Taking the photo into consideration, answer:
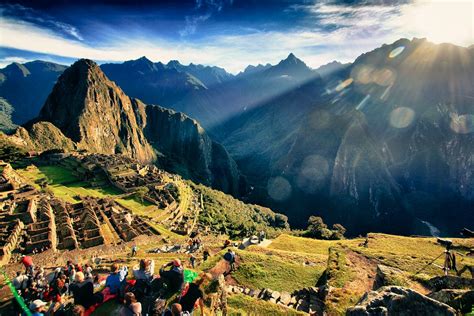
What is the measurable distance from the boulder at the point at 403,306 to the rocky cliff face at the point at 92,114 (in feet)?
494

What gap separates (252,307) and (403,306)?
5.72m

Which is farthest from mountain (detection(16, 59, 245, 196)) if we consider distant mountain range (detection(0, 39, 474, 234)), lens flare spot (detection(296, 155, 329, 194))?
lens flare spot (detection(296, 155, 329, 194))

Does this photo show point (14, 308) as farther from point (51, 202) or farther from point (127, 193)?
point (127, 193)

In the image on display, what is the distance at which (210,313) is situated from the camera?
32.5 ft

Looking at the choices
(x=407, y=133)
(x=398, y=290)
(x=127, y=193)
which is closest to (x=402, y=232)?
(x=407, y=133)

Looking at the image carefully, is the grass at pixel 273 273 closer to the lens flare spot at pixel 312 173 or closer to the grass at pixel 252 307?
the grass at pixel 252 307

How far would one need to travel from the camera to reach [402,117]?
187875 mm

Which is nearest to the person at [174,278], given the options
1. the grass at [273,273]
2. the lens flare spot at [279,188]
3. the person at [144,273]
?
the person at [144,273]

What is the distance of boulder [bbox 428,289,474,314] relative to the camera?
24.9 feet

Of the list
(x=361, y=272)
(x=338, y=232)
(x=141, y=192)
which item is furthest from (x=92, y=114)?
(x=361, y=272)

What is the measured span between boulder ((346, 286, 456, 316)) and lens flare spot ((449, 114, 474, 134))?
641 feet

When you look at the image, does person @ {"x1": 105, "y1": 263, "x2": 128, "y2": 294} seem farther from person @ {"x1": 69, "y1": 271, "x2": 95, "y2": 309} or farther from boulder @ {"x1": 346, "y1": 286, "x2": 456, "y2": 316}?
boulder @ {"x1": 346, "y1": 286, "x2": 456, "y2": 316}

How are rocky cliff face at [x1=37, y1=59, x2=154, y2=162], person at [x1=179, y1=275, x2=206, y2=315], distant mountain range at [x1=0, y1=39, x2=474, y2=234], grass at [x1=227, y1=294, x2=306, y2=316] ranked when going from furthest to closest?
rocky cliff face at [x1=37, y1=59, x2=154, y2=162]
distant mountain range at [x1=0, y1=39, x2=474, y2=234]
grass at [x1=227, y1=294, x2=306, y2=316]
person at [x1=179, y1=275, x2=206, y2=315]

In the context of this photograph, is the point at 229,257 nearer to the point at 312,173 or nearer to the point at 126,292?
the point at 126,292
